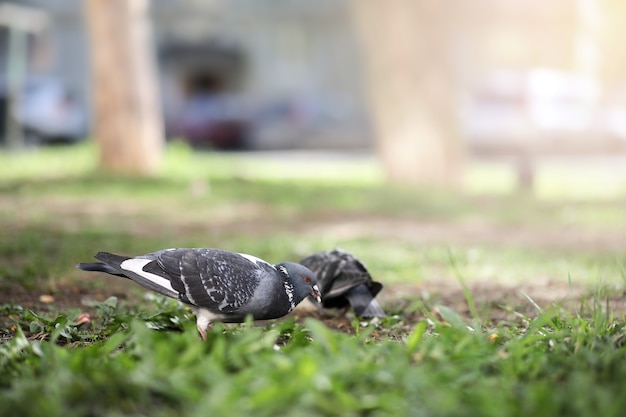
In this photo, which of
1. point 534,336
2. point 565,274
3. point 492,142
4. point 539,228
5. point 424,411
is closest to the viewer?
point 424,411

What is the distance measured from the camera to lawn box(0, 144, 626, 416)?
9.13 feet

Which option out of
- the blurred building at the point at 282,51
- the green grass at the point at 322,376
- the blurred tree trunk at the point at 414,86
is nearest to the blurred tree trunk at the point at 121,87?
the blurred tree trunk at the point at 414,86

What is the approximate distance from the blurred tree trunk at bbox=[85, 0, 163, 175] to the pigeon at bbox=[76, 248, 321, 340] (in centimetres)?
894

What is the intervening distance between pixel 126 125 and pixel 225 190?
206 cm

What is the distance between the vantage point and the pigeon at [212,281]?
3818 millimetres

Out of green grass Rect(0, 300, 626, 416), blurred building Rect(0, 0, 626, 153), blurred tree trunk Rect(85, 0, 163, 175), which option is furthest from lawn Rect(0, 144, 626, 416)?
blurred building Rect(0, 0, 626, 153)

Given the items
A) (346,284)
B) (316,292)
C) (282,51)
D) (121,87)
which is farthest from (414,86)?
(282,51)

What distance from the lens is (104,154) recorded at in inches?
506

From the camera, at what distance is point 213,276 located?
3.84 metres

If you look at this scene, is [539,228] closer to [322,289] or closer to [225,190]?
[225,190]

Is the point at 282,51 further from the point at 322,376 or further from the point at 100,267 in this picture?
the point at 322,376

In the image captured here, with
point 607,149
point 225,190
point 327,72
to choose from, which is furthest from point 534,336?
point 327,72

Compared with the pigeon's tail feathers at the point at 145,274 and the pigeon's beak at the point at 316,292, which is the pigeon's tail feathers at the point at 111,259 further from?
the pigeon's beak at the point at 316,292

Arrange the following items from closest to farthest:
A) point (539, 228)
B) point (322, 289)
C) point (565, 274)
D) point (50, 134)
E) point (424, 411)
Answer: point (424, 411), point (322, 289), point (565, 274), point (539, 228), point (50, 134)
